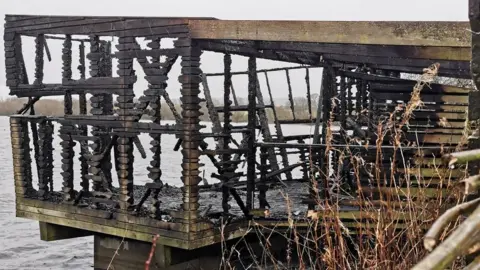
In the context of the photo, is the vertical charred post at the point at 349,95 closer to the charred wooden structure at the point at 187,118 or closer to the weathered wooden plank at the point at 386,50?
the charred wooden structure at the point at 187,118

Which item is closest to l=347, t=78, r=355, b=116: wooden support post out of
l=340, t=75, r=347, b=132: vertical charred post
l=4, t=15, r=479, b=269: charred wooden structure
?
l=340, t=75, r=347, b=132: vertical charred post

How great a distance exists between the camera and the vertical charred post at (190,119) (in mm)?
7621

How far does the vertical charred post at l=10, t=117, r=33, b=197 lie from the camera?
10.0m

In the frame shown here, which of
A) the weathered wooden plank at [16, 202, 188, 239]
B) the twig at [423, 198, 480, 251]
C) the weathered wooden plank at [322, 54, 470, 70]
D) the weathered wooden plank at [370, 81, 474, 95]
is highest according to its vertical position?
the weathered wooden plank at [322, 54, 470, 70]

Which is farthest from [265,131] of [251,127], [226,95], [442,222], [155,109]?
[442,222]

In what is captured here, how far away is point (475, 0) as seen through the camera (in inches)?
94.7

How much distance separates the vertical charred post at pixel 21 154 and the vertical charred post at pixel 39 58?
74cm

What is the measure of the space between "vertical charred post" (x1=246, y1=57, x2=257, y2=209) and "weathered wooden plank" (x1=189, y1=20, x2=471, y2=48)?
2221mm

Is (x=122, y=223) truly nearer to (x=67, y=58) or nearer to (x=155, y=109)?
(x=155, y=109)

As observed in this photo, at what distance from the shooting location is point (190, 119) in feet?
25.2

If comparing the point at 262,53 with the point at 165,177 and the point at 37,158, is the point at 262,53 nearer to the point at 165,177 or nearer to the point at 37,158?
the point at 37,158

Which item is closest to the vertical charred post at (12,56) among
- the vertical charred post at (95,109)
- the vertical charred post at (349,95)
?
the vertical charred post at (95,109)

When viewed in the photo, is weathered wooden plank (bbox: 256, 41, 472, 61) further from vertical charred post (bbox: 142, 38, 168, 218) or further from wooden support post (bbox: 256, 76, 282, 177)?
wooden support post (bbox: 256, 76, 282, 177)

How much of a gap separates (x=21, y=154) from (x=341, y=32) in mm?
5962
